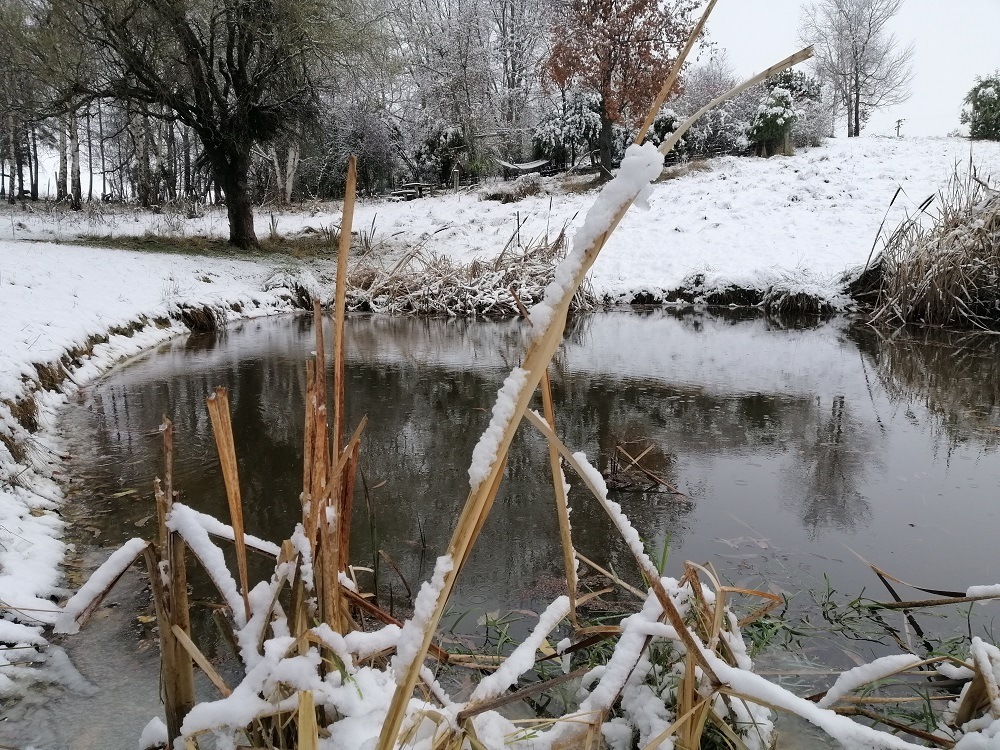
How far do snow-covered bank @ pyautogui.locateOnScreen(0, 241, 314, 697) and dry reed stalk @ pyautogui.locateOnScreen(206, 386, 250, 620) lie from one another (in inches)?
34.6

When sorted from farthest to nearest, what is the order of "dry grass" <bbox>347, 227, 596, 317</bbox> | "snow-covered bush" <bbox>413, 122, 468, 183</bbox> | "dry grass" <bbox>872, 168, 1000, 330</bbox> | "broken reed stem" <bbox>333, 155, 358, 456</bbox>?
1. "snow-covered bush" <bbox>413, 122, 468, 183</bbox>
2. "dry grass" <bbox>347, 227, 596, 317</bbox>
3. "dry grass" <bbox>872, 168, 1000, 330</bbox>
4. "broken reed stem" <bbox>333, 155, 358, 456</bbox>

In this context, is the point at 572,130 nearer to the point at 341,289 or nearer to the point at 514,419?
the point at 341,289

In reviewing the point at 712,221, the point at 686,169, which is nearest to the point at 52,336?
the point at 712,221

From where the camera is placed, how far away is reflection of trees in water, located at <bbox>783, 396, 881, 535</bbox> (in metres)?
2.26

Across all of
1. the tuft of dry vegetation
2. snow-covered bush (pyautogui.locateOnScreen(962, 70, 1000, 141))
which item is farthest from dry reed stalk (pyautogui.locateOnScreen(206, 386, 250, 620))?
snow-covered bush (pyautogui.locateOnScreen(962, 70, 1000, 141))

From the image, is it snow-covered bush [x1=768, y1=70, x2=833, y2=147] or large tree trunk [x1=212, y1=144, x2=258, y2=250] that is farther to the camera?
snow-covered bush [x1=768, y1=70, x2=833, y2=147]

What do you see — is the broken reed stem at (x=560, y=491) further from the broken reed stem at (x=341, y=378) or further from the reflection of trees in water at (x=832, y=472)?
the reflection of trees in water at (x=832, y=472)

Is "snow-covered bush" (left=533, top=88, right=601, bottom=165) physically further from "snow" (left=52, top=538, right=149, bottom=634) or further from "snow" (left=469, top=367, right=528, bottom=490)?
"snow" (left=469, top=367, right=528, bottom=490)

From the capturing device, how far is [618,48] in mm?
17859

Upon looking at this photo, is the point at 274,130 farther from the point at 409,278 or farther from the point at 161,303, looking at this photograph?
Answer: the point at 161,303

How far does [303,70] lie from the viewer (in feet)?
37.8

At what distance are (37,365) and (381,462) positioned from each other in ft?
7.45

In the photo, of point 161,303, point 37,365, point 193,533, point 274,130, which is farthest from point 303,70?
point 193,533

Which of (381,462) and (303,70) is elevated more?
(303,70)
